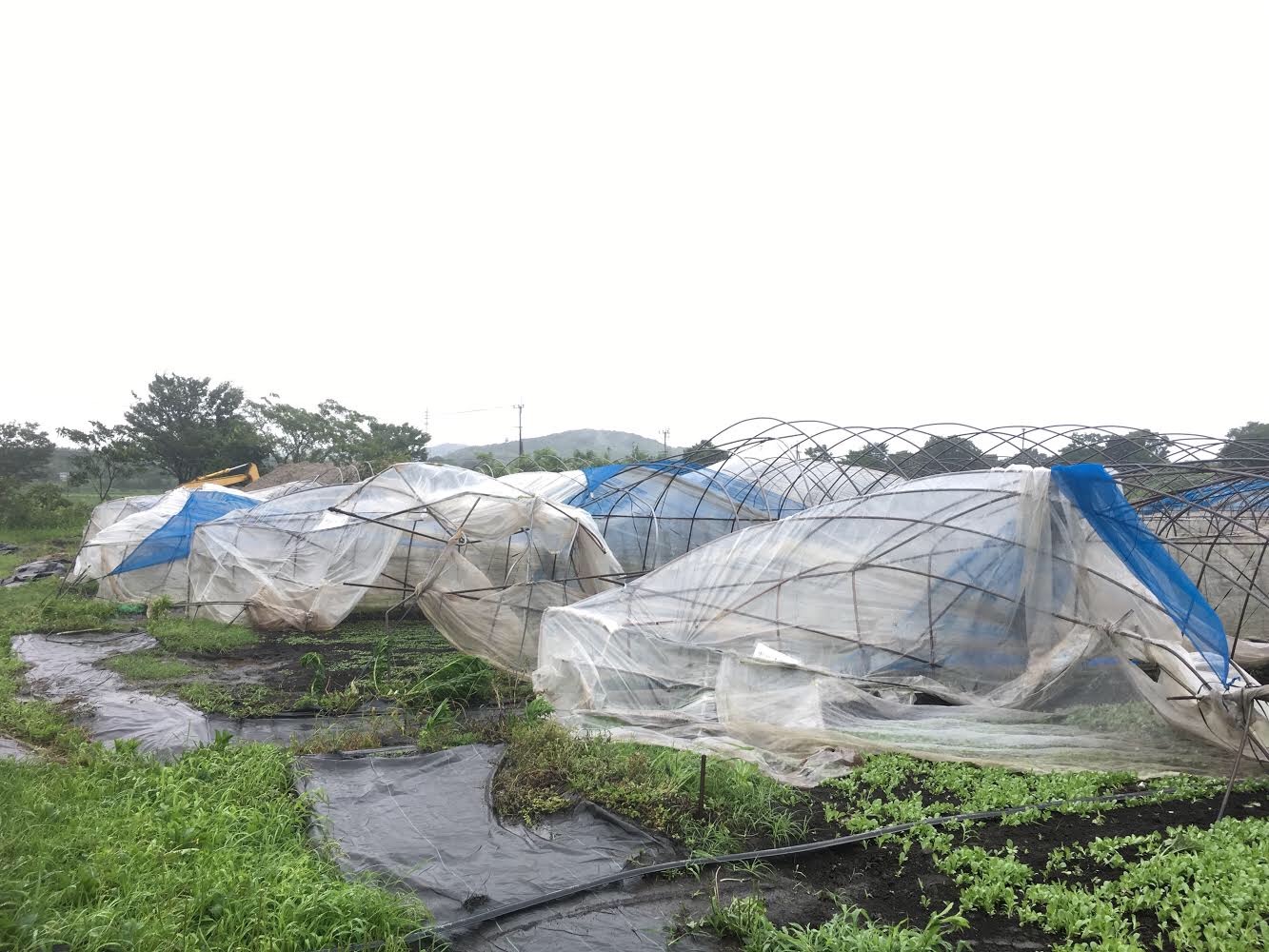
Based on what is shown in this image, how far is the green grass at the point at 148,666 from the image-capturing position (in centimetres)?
881

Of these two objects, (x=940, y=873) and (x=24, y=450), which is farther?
(x=24, y=450)

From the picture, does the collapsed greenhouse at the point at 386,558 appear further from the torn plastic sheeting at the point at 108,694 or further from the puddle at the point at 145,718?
the puddle at the point at 145,718

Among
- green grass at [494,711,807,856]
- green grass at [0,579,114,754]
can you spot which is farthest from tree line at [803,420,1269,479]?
green grass at [0,579,114,754]

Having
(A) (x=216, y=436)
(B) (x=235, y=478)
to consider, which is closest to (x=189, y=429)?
(A) (x=216, y=436)

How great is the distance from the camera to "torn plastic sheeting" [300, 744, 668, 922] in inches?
157

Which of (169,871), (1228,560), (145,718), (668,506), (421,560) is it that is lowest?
(145,718)

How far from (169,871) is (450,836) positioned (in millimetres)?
1408

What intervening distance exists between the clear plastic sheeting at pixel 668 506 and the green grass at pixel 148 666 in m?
7.82

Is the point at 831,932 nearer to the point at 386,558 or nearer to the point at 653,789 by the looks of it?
the point at 653,789

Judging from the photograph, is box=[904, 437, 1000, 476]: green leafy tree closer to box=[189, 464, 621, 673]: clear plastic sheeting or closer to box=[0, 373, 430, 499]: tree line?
box=[189, 464, 621, 673]: clear plastic sheeting

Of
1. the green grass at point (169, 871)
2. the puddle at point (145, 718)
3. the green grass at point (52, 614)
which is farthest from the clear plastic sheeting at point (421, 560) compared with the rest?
the green grass at point (169, 871)

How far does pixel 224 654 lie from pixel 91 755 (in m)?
4.77

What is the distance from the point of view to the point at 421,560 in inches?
519

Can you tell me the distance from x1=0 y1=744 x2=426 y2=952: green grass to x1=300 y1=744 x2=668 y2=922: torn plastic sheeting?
233 mm
